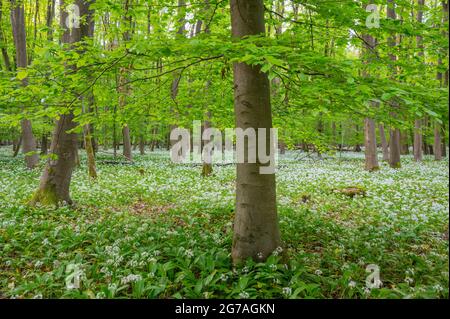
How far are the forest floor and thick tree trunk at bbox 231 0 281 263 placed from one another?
0.35 m

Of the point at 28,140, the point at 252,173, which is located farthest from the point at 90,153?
the point at 252,173

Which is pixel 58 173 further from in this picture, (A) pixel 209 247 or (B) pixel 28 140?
(B) pixel 28 140

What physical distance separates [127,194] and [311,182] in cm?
800

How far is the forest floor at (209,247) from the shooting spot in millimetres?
4582

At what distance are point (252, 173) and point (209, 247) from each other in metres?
2.01

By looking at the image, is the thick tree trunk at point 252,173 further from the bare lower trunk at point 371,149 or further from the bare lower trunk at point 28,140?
the bare lower trunk at point 28,140

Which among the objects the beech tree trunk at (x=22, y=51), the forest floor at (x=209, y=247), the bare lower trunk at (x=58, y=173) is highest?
the beech tree trunk at (x=22, y=51)

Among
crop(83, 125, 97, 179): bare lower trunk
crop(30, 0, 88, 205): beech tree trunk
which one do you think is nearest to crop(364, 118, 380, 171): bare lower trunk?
crop(83, 125, 97, 179): bare lower trunk

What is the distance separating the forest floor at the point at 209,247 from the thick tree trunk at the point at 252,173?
350 mm

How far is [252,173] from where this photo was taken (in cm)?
506

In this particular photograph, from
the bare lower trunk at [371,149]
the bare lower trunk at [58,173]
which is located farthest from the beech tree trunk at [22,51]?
the bare lower trunk at [371,149]

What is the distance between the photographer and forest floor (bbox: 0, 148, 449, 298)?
4582mm

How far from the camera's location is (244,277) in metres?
4.65
